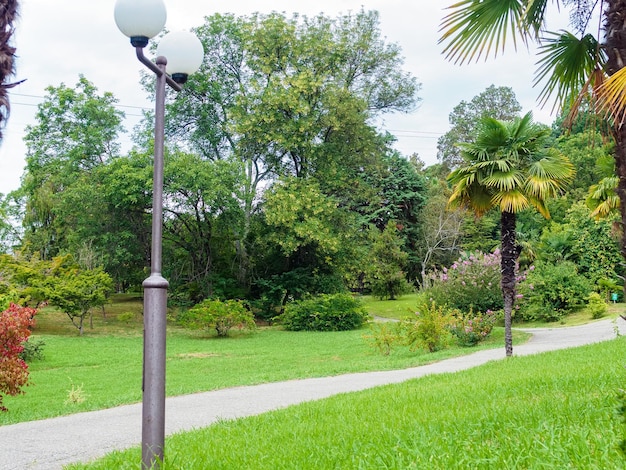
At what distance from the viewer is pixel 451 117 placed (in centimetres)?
5300

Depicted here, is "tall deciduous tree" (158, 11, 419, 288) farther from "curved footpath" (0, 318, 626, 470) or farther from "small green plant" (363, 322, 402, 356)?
"curved footpath" (0, 318, 626, 470)

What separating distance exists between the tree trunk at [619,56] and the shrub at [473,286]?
16.7 metres

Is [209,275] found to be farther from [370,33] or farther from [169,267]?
[370,33]

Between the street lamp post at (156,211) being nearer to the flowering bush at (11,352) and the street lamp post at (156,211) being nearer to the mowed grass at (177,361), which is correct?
the mowed grass at (177,361)

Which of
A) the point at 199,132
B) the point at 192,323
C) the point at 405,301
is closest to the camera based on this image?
the point at 192,323

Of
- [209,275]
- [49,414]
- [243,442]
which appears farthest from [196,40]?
[209,275]

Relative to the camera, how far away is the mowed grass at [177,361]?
33.6 feet

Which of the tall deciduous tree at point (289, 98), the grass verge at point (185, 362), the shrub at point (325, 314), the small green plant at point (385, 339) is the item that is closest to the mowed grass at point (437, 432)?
the grass verge at point (185, 362)

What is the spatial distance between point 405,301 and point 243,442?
34771 mm

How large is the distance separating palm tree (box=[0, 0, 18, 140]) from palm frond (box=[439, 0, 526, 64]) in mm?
9247

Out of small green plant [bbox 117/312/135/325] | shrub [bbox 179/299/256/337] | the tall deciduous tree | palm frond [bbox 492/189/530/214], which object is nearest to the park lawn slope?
shrub [bbox 179/299/256/337]

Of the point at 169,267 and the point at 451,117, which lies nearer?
the point at 169,267

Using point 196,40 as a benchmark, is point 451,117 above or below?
above

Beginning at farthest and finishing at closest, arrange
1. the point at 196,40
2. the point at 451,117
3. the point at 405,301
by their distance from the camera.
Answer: the point at 451,117 < the point at 405,301 < the point at 196,40
